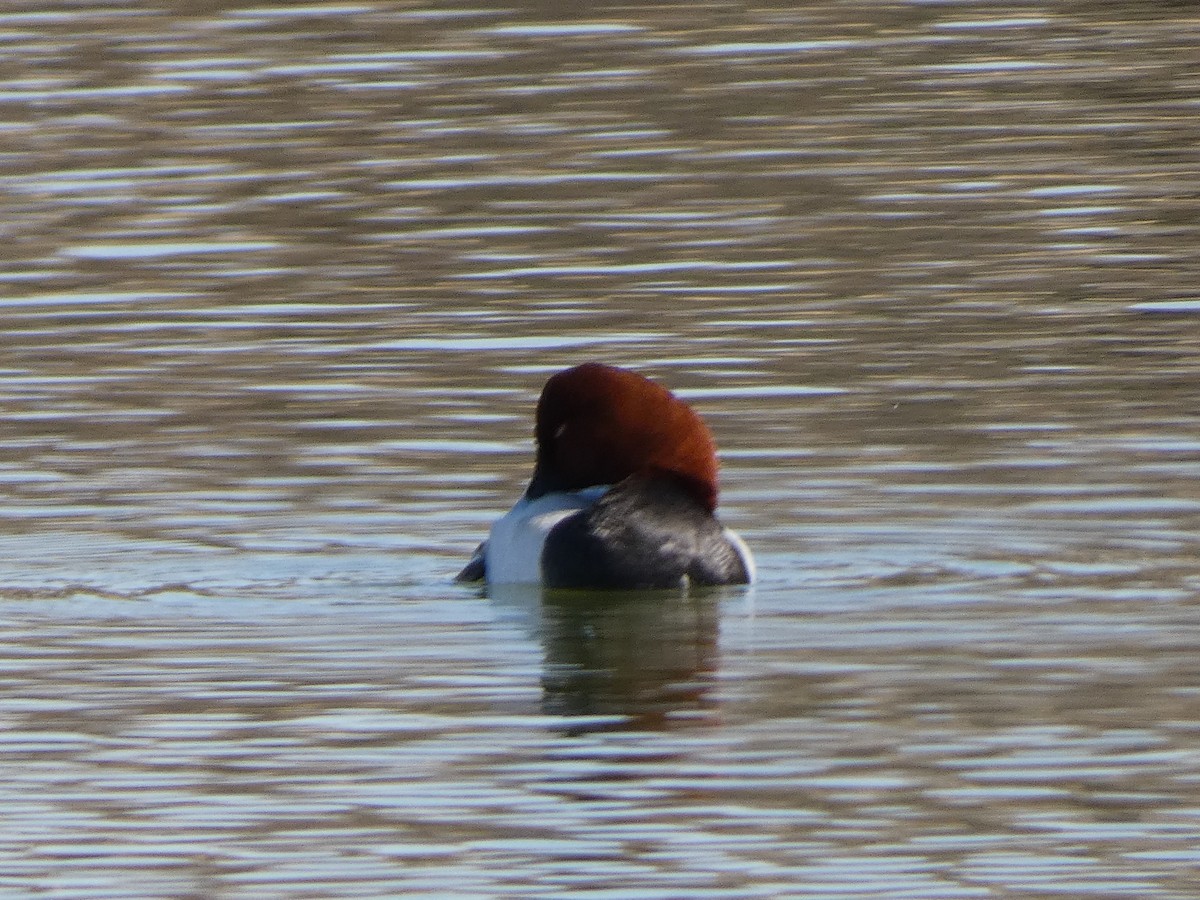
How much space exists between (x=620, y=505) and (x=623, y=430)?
26cm

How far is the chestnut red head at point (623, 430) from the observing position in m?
10.6

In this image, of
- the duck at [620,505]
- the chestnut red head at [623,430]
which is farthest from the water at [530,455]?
the chestnut red head at [623,430]

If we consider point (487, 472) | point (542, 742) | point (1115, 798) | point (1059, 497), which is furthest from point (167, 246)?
point (1115, 798)

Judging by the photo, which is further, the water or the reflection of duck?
the reflection of duck

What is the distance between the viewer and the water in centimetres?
781

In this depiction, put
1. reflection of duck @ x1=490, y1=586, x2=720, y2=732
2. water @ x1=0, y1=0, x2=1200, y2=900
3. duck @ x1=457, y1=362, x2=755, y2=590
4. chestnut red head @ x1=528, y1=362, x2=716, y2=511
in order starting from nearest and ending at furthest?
water @ x1=0, y1=0, x2=1200, y2=900
reflection of duck @ x1=490, y1=586, x2=720, y2=732
duck @ x1=457, y1=362, x2=755, y2=590
chestnut red head @ x1=528, y1=362, x2=716, y2=511

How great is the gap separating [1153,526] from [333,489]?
10.3 feet

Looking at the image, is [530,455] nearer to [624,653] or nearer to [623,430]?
[623,430]

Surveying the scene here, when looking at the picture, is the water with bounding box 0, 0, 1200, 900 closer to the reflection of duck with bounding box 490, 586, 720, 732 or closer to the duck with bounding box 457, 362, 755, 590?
the reflection of duck with bounding box 490, 586, 720, 732

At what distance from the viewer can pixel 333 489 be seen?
1216cm

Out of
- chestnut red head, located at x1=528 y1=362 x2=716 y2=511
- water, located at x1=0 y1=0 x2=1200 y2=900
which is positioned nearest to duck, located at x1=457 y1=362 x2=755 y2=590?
chestnut red head, located at x1=528 y1=362 x2=716 y2=511

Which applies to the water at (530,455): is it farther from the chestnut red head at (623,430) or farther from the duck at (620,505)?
the chestnut red head at (623,430)

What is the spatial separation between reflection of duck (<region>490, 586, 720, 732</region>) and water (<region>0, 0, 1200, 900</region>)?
0.08ft

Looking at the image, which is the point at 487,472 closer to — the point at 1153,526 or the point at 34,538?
the point at 34,538
